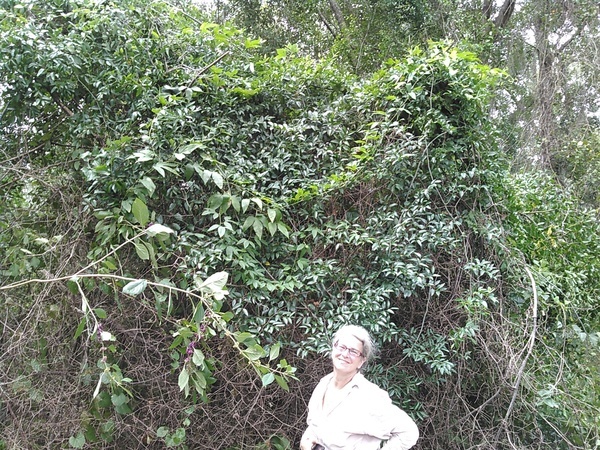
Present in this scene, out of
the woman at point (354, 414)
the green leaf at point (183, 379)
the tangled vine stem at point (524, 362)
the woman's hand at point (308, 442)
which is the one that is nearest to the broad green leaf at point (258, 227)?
the green leaf at point (183, 379)

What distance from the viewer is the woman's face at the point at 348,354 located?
198 cm

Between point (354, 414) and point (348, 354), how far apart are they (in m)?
0.22

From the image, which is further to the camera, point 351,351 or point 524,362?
point 524,362

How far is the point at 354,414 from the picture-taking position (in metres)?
1.92

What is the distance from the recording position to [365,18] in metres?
6.54

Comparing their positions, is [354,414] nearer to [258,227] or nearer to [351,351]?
[351,351]

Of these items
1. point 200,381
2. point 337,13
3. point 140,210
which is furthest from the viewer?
point 337,13

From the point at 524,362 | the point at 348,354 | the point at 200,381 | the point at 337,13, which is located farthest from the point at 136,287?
the point at 337,13

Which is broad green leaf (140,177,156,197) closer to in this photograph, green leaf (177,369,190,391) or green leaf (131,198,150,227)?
green leaf (131,198,150,227)

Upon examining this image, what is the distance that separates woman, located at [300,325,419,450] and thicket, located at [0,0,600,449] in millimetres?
712

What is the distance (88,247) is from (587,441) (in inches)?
124

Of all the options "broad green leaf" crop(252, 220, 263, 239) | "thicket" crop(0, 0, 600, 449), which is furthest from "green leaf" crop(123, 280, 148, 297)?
"broad green leaf" crop(252, 220, 263, 239)

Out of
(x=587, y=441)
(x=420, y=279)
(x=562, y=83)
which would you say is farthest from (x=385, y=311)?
(x=562, y=83)

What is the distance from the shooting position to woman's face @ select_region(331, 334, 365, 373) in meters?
1.98
